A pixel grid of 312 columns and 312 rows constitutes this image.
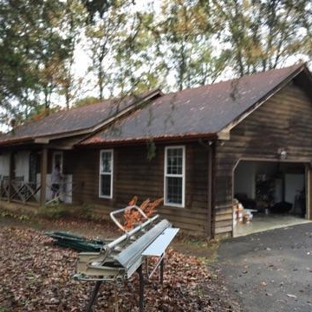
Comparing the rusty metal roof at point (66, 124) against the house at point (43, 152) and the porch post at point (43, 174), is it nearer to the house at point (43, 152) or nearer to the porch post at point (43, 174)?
the house at point (43, 152)

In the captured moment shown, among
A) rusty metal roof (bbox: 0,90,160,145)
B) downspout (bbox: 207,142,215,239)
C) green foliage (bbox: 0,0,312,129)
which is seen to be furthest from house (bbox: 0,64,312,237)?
green foliage (bbox: 0,0,312,129)

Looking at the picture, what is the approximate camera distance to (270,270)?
7785 mm

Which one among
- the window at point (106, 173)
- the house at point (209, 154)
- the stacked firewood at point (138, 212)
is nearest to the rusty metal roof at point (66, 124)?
the house at point (209, 154)

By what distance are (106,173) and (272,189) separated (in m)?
7.31

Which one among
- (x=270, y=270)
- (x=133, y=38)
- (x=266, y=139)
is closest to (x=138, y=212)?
(x=270, y=270)

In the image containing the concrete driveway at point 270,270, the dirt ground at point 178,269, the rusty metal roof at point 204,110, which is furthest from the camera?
the rusty metal roof at point 204,110

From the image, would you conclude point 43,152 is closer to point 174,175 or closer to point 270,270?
point 174,175

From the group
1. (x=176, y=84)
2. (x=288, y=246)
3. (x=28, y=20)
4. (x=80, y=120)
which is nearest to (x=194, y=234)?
(x=288, y=246)

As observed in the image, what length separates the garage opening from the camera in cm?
1627

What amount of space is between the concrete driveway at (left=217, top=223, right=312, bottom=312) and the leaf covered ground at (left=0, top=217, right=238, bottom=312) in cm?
41

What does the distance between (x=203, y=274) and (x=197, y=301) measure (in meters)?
1.65

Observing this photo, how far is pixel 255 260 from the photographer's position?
A: 8.65 meters

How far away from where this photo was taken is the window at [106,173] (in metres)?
14.8

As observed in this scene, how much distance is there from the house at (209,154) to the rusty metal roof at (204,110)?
0.04 metres
